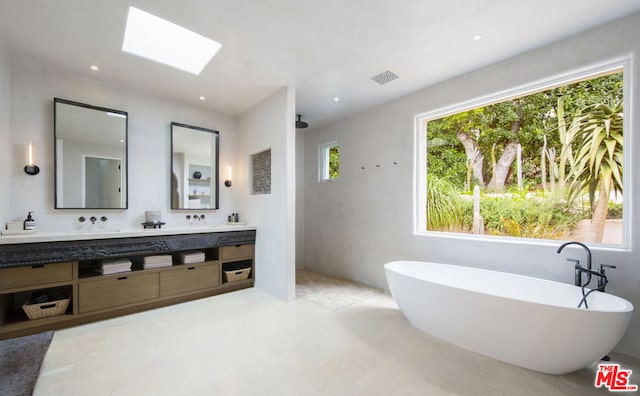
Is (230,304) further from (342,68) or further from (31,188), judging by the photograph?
(342,68)

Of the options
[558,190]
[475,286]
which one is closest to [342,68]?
[558,190]

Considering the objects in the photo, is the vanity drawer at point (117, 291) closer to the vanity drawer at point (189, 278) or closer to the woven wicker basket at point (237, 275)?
the vanity drawer at point (189, 278)

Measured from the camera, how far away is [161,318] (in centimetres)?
Result: 286

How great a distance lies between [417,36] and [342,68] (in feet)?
2.78

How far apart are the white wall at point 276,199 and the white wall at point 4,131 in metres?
2.50

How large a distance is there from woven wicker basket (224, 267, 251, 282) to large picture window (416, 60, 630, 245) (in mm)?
2613

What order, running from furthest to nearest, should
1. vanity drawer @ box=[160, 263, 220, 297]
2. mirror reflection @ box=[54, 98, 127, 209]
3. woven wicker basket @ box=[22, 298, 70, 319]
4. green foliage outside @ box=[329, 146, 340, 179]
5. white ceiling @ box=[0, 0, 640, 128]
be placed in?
green foliage outside @ box=[329, 146, 340, 179] → vanity drawer @ box=[160, 263, 220, 297] → mirror reflection @ box=[54, 98, 127, 209] → woven wicker basket @ box=[22, 298, 70, 319] → white ceiling @ box=[0, 0, 640, 128]

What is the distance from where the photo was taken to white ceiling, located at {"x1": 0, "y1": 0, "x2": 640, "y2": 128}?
2.04 m

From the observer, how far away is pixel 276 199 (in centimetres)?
358

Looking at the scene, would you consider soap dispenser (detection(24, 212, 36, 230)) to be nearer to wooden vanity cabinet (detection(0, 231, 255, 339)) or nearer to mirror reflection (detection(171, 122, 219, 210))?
wooden vanity cabinet (detection(0, 231, 255, 339))

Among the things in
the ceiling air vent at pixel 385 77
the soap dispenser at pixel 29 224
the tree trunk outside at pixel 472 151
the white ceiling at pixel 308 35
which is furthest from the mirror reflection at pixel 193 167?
the tree trunk outside at pixel 472 151

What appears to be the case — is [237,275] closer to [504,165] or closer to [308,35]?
[308,35]

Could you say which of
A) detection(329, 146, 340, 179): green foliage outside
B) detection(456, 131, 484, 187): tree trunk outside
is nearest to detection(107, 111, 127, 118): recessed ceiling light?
detection(329, 146, 340, 179): green foliage outside

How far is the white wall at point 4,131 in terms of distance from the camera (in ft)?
8.16
